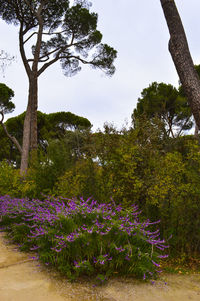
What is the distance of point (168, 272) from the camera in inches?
116

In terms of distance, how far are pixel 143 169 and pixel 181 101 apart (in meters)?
15.7

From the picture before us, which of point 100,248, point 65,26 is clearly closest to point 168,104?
point 65,26

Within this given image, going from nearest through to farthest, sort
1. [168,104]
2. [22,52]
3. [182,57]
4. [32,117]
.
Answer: [182,57] < [32,117] < [22,52] < [168,104]

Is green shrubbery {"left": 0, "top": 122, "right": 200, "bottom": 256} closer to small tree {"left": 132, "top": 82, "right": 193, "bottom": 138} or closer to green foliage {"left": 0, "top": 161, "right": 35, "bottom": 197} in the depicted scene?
green foliage {"left": 0, "top": 161, "right": 35, "bottom": 197}

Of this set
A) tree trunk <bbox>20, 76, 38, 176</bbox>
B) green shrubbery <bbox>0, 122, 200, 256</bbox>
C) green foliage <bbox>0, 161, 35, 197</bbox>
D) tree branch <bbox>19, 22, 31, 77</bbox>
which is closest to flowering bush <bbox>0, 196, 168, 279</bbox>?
green shrubbery <bbox>0, 122, 200, 256</bbox>

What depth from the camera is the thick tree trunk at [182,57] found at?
466cm

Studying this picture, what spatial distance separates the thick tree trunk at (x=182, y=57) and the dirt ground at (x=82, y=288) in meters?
3.00

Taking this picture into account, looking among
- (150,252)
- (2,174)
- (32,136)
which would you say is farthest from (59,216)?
(32,136)

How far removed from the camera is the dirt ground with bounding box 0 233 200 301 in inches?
85.7

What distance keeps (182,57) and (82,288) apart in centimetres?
443

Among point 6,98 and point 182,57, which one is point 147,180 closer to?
point 182,57

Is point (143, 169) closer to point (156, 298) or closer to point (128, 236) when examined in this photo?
point (128, 236)

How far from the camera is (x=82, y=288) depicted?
233 centimetres

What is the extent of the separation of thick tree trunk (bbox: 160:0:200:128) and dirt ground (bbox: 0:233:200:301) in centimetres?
300
